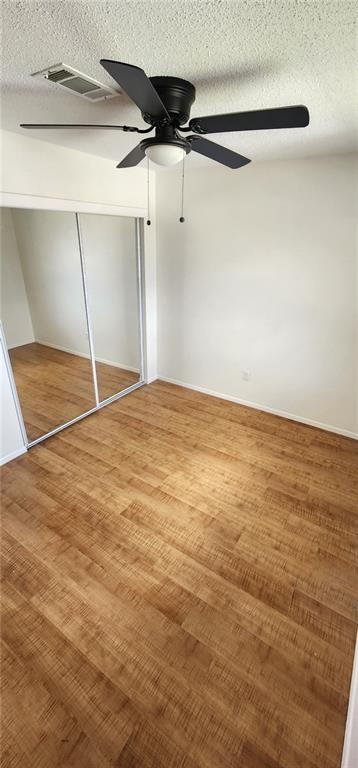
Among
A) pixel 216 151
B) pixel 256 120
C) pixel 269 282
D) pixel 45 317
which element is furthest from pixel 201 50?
pixel 45 317

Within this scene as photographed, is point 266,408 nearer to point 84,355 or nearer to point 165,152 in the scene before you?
point 84,355

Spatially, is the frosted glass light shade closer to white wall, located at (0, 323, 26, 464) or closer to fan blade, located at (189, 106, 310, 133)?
fan blade, located at (189, 106, 310, 133)

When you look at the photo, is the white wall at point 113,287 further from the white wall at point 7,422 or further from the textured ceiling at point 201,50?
the textured ceiling at point 201,50

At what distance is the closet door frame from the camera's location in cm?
254

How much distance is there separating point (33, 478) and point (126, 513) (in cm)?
90

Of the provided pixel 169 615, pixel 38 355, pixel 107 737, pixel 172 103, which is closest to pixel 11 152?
pixel 172 103

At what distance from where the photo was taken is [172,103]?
148 cm

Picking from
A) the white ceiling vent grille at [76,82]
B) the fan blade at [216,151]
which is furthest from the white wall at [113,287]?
the fan blade at [216,151]

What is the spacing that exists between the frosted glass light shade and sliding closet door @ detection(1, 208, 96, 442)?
1.73 m

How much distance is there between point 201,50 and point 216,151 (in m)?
0.47

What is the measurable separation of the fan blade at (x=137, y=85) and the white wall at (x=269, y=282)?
2.04 m

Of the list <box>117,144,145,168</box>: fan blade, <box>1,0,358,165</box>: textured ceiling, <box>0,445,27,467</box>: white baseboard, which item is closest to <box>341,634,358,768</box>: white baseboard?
<box>1,0,358,165</box>: textured ceiling

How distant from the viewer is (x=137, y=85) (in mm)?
1084

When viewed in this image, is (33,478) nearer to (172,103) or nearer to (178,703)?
(178,703)
